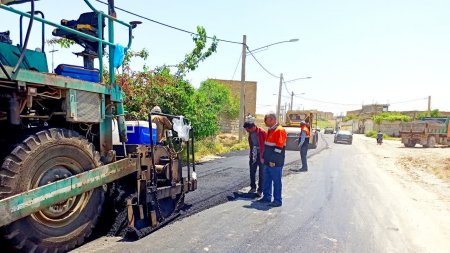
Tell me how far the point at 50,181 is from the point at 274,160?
4.17m

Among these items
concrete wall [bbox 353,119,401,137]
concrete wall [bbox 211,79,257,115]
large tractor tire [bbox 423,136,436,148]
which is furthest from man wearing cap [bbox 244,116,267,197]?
concrete wall [bbox 353,119,401,137]

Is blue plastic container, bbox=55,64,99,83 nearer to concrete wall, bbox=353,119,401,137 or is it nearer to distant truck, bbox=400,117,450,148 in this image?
distant truck, bbox=400,117,450,148

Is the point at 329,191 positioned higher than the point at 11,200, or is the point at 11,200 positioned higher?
the point at 11,200

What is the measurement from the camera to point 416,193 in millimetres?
8984

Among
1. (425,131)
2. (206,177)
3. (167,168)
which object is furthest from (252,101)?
(167,168)

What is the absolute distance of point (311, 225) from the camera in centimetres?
557

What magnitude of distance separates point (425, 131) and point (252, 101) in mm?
19546

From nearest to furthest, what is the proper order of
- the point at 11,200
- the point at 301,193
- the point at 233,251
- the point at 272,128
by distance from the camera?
the point at 11,200, the point at 233,251, the point at 272,128, the point at 301,193

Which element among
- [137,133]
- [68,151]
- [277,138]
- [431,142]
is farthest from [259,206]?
[431,142]

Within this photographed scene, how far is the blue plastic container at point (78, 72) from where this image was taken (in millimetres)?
4039

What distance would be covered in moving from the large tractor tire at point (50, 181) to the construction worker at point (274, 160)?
3.52 meters

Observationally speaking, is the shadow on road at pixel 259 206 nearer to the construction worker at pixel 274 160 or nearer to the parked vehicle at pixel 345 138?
the construction worker at pixel 274 160

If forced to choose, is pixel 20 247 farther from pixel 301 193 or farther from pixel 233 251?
pixel 301 193

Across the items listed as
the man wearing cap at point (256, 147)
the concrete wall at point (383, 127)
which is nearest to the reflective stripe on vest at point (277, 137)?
the man wearing cap at point (256, 147)
